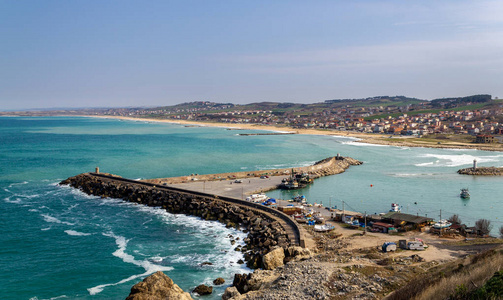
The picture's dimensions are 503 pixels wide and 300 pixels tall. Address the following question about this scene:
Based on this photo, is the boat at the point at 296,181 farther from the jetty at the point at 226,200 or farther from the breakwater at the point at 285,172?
the breakwater at the point at 285,172

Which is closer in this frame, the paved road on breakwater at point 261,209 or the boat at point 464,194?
the paved road on breakwater at point 261,209

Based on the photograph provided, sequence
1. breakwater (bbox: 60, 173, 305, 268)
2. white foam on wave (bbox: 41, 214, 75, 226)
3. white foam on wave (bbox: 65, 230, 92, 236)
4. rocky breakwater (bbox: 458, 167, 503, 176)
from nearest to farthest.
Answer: breakwater (bbox: 60, 173, 305, 268), white foam on wave (bbox: 65, 230, 92, 236), white foam on wave (bbox: 41, 214, 75, 226), rocky breakwater (bbox: 458, 167, 503, 176)

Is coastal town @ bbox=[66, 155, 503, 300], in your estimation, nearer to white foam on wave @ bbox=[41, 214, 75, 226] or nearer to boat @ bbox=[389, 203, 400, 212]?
boat @ bbox=[389, 203, 400, 212]

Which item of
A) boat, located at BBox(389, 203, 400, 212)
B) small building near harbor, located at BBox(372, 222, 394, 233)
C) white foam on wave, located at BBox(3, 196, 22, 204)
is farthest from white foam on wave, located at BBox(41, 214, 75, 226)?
boat, located at BBox(389, 203, 400, 212)

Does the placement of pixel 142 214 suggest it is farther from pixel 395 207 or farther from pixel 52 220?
pixel 395 207

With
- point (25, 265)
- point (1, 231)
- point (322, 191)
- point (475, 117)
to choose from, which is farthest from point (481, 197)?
point (475, 117)

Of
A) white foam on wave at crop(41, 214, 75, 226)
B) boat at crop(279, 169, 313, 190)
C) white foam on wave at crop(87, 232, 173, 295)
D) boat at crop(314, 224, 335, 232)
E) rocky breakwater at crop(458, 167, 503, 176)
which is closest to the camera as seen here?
white foam on wave at crop(87, 232, 173, 295)

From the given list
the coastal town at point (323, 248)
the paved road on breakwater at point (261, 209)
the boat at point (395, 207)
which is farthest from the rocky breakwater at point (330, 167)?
the paved road on breakwater at point (261, 209)

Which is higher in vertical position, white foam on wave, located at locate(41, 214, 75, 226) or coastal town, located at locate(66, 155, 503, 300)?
coastal town, located at locate(66, 155, 503, 300)
